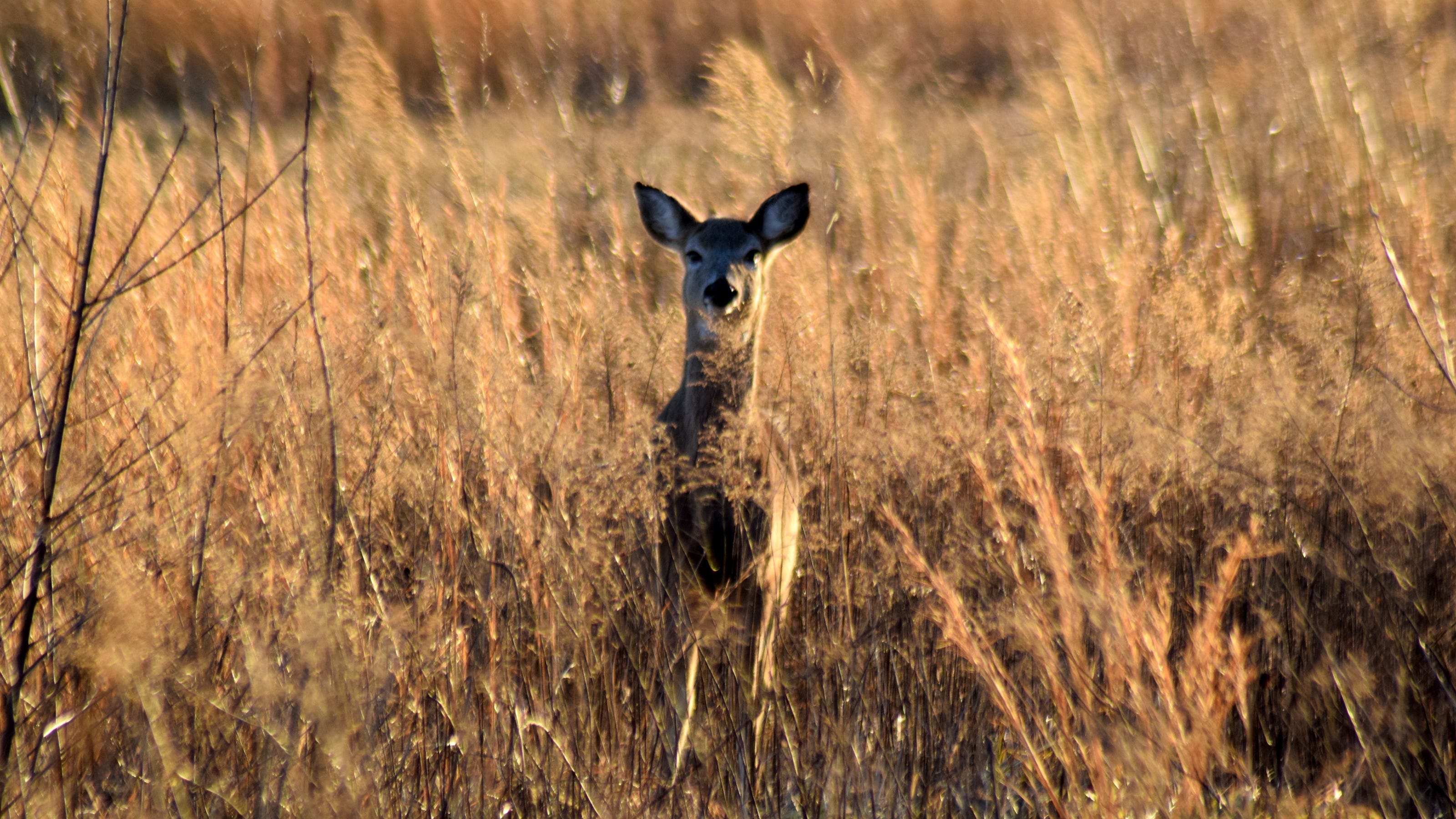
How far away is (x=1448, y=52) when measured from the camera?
5.90m

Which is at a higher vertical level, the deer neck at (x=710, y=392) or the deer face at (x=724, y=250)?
the deer face at (x=724, y=250)

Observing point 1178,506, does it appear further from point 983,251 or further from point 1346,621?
point 983,251

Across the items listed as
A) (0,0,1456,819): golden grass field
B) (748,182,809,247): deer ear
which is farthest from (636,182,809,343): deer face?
(0,0,1456,819): golden grass field

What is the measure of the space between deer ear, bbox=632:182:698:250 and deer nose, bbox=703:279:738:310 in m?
0.78

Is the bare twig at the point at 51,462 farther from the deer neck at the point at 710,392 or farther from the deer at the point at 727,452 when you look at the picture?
the deer neck at the point at 710,392

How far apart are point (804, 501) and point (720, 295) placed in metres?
0.87

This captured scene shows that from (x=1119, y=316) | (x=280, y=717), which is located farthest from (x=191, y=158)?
(x=280, y=717)

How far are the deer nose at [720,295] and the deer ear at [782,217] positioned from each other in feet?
1.89

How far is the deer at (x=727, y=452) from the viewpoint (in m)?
2.50

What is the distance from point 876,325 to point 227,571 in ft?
8.97

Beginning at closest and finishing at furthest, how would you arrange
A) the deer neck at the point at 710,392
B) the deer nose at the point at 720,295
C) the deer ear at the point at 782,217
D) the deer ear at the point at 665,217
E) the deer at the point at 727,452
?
the deer at the point at 727,452
the deer neck at the point at 710,392
the deer nose at the point at 720,295
the deer ear at the point at 782,217
the deer ear at the point at 665,217

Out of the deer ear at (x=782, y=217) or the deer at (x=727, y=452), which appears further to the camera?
the deer ear at (x=782, y=217)

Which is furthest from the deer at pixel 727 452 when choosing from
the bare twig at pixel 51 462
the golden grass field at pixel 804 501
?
the bare twig at pixel 51 462

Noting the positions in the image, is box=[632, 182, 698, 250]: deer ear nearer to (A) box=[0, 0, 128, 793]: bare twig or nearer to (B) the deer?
(B) the deer
